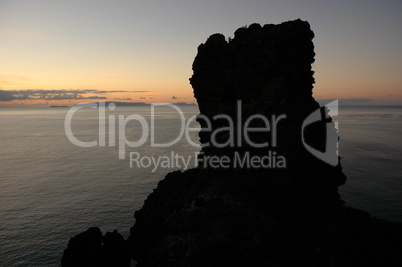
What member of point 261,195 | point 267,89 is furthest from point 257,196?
point 267,89

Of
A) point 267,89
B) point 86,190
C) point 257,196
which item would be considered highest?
point 267,89

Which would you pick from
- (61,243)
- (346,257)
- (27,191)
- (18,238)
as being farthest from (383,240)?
(27,191)

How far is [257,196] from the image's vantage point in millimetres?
27016

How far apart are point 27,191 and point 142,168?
3035 cm

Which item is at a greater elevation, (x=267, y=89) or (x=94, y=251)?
(x=267, y=89)

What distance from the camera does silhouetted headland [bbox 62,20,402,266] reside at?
22.7m

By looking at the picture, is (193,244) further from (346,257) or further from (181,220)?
(346,257)

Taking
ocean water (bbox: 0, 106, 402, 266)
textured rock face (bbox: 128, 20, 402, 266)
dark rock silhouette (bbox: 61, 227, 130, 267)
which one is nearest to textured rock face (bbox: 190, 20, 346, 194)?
textured rock face (bbox: 128, 20, 402, 266)

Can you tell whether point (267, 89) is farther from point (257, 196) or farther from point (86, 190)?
point (86, 190)

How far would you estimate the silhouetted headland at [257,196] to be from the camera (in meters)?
22.7

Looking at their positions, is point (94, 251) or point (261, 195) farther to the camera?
point (94, 251)

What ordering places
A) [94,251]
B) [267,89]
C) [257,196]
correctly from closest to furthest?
[257,196]
[94,251]
[267,89]

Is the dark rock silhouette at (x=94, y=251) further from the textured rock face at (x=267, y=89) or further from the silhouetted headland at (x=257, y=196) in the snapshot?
the textured rock face at (x=267, y=89)

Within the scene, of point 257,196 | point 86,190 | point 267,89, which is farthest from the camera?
point 86,190
